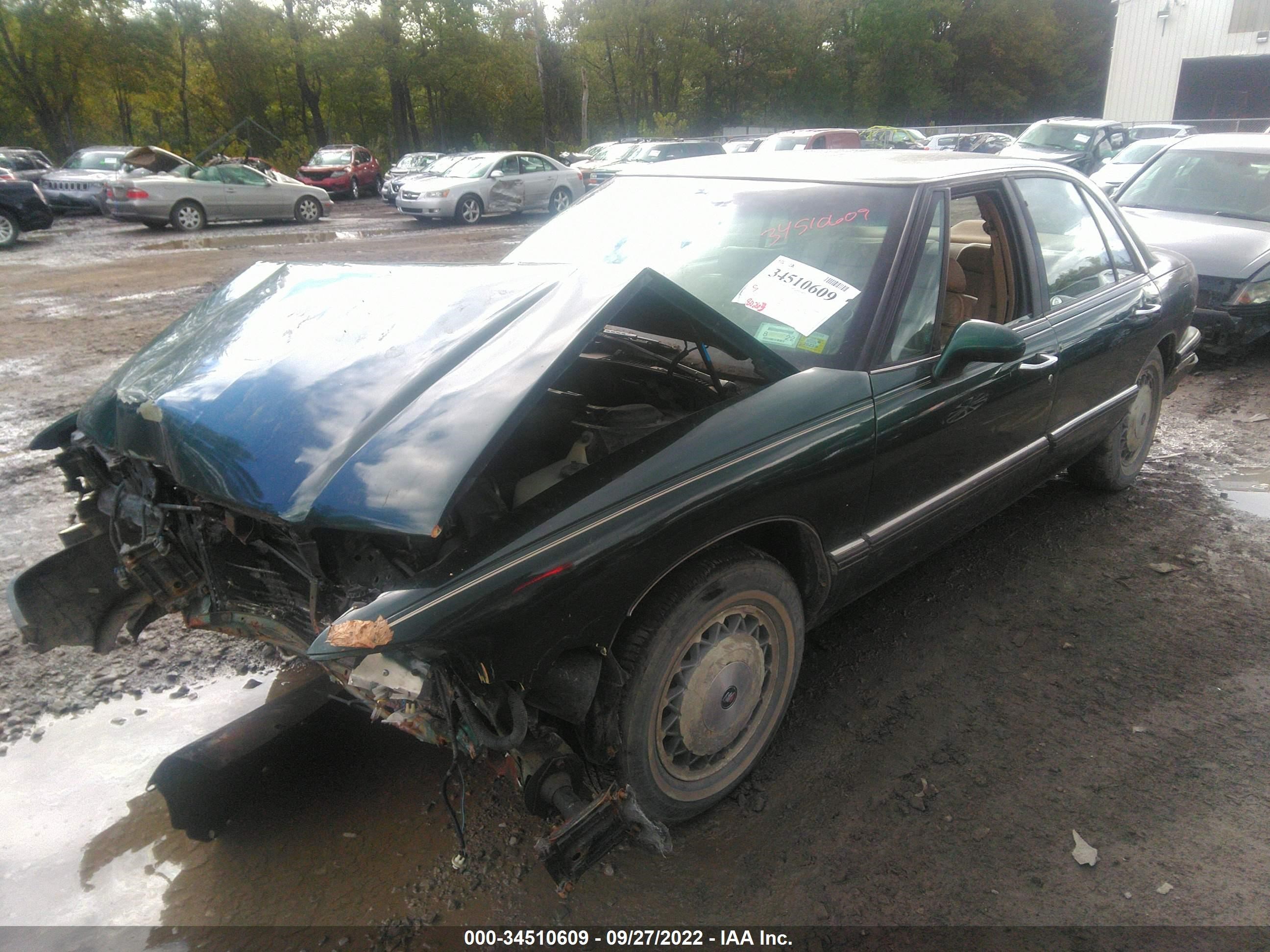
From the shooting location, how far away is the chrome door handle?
3207mm

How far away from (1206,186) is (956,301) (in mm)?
6085

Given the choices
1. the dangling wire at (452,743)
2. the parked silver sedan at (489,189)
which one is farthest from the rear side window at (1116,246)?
the parked silver sedan at (489,189)

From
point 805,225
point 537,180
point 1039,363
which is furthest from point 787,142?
point 805,225

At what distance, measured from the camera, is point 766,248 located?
3041 millimetres

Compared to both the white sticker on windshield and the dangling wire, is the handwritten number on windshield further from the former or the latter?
the dangling wire

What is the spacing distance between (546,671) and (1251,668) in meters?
2.79

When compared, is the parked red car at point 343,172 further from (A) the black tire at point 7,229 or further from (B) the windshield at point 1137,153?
(B) the windshield at point 1137,153

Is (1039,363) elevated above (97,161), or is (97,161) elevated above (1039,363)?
(97,161)

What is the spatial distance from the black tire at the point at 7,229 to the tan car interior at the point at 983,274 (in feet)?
55.1

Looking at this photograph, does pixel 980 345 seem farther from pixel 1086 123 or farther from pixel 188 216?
pixel 1086 123

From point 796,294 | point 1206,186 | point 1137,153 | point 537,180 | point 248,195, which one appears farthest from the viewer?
point 537,180

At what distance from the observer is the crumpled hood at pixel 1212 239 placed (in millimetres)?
6504

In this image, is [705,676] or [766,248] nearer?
[705,676]

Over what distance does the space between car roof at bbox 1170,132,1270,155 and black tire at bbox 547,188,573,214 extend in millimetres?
14508
